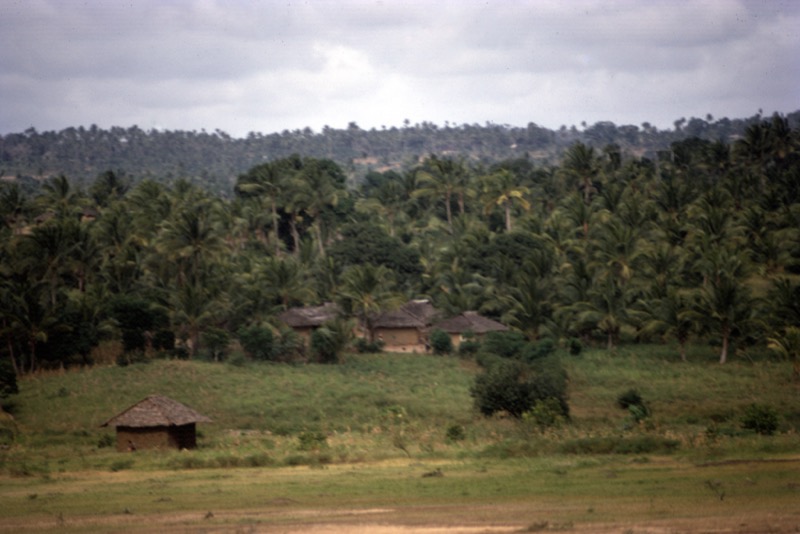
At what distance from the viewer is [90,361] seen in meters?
52.2

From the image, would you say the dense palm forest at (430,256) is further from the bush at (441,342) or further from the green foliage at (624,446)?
the green foliage at (624,446)

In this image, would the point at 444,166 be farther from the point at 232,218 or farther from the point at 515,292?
the point at 515,292

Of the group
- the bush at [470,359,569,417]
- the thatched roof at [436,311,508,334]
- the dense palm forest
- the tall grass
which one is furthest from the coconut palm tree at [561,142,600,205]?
the bush at [470,359,569,417]

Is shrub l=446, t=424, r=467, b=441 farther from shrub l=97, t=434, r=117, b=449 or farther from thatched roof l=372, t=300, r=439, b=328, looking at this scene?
thatched roof l=372, t=300, r=439, b=328

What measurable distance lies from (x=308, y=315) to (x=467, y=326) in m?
9.07

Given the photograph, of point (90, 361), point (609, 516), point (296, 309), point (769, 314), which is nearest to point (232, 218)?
point (296, 309)

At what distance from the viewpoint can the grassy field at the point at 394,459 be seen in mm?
19516

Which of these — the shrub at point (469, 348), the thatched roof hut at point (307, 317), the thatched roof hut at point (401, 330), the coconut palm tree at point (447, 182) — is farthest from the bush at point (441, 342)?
the coconut palm tree at point (447, 182)

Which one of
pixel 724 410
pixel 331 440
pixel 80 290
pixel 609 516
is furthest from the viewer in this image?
pixel 80 290

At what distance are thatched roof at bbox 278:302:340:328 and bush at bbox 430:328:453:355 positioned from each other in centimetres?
560

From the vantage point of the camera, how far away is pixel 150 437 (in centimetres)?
3145

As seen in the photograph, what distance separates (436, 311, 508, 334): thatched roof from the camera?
57.8 metres

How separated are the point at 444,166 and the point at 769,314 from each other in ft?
119

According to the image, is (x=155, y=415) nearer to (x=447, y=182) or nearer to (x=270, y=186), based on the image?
(x=270, y=186)
